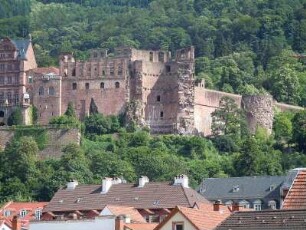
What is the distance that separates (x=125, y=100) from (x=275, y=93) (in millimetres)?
26147

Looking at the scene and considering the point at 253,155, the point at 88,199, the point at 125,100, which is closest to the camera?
the point at 88,199

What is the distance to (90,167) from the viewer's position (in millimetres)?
114062

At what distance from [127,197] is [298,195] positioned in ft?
120

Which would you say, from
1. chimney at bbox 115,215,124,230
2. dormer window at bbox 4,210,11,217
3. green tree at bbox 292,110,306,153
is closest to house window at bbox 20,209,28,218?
dormer window at bbox 4,210,11,217

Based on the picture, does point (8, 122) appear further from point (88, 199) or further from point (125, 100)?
point (88, 199)

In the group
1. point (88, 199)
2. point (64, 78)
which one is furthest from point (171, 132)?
point (88, 199)

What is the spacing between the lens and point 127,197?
260 feet

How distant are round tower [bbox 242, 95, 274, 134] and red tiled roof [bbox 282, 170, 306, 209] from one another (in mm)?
85925

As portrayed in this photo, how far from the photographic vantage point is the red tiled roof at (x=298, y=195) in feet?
140

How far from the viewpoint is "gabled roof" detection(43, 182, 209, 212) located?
3068 inches

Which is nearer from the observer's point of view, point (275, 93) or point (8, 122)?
point (8, 122)

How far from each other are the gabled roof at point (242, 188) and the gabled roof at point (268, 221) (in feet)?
153

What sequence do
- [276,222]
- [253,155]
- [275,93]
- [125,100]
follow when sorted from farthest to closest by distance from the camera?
1. [275,93]
2. [125,100]
3. [253,155]
4. [276,222]

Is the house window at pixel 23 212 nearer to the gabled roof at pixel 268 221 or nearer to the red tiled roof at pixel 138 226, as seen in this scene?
the red tiled roof at pixel 138 226
